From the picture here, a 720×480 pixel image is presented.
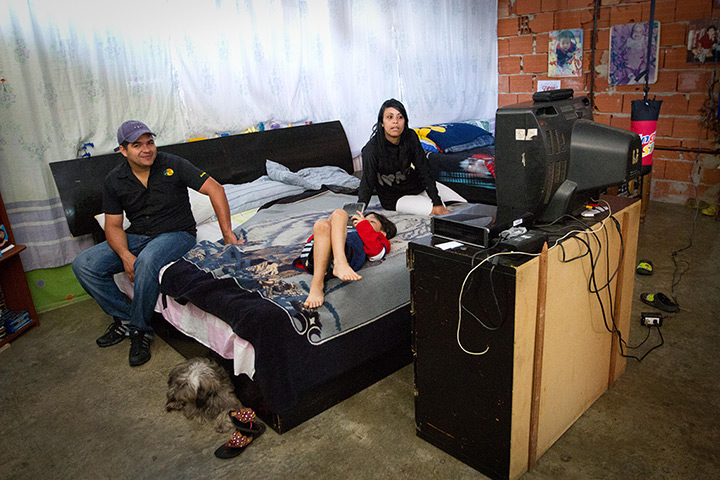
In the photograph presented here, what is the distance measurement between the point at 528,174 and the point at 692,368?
4.32 feet

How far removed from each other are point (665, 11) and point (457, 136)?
1.97 m

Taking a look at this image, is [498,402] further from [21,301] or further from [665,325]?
[21,301]

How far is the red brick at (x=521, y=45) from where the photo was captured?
5.51 meters

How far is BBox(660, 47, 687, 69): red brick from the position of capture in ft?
14.6

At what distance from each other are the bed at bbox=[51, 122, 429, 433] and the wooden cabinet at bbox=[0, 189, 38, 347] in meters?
0.33

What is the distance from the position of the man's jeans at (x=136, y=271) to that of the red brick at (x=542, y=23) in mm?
4157

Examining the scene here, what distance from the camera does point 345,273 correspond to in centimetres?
232

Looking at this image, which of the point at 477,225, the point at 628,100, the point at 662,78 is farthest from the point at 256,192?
the point at 662,78

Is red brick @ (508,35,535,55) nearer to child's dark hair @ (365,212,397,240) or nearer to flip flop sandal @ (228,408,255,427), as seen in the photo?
child's dark hair @ (365,212,397,240)

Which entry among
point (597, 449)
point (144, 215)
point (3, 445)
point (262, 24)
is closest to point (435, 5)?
point (262, 24)

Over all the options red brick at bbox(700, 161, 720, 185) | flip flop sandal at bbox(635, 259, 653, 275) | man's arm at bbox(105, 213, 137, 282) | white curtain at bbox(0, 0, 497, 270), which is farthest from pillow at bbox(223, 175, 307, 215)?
red brick at bbox(700, 161, 720, 185)

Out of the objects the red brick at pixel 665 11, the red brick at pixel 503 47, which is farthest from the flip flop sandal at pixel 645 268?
the red brick at pixel 503 47

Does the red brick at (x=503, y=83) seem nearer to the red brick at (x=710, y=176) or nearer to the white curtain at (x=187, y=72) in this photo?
the white curtain at (x=187, y=72)

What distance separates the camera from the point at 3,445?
2.19 meters
